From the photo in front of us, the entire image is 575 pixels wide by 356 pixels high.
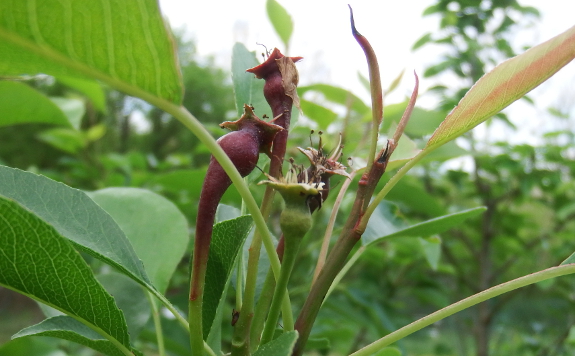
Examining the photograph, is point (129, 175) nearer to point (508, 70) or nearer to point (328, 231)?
point (328, 231)

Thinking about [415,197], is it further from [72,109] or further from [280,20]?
[72,109]


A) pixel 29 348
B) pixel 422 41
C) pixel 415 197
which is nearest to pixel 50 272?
pixel 29 348

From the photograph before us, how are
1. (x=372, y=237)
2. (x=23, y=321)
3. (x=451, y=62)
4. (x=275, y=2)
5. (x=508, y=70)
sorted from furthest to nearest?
1. (x=23, y=321)
2. (x=451, y=62)
3. (x=275, y=2)
4. (x=372, y=237)
5. (x=508, y=70)

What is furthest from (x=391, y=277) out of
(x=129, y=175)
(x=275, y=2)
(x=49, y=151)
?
(x=49, y=151)

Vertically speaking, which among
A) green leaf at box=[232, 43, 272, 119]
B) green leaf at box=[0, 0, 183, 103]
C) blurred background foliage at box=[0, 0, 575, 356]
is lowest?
blurred background foliage at box=[0, 0, 575, 356]

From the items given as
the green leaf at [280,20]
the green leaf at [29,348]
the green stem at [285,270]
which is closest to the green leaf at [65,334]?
the green stem at [285,270]

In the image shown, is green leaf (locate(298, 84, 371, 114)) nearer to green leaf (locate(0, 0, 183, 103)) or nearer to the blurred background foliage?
the blurred background foliage

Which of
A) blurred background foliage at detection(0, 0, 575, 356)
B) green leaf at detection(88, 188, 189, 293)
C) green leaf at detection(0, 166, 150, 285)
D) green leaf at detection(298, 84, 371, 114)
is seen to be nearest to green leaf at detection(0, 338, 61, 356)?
blurred background foliage at detection(0, 0, 575, 356)

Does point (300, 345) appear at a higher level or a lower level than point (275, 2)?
lower
